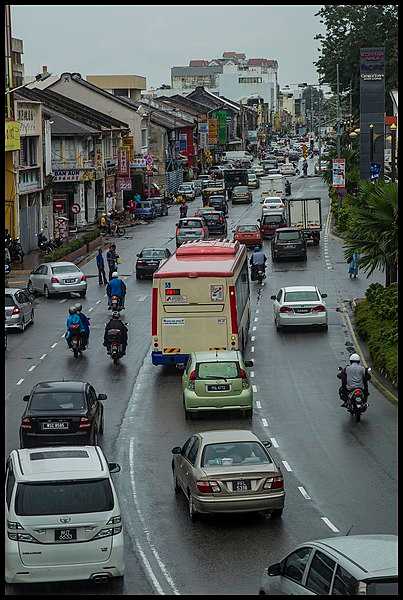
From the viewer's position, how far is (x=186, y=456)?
758 inches

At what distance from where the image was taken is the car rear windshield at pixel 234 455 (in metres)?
18.2

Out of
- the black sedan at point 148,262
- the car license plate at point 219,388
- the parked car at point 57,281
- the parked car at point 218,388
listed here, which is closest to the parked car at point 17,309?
the parked car at point 57,281

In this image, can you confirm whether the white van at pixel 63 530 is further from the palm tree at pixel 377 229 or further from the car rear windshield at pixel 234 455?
the palm tree at pixel 377 229

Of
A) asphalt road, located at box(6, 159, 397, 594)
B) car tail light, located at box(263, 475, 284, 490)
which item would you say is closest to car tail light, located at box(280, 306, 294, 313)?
asphalt road, located at box(6, 159, 397, 594)

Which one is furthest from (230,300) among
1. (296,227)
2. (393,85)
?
(393,85)

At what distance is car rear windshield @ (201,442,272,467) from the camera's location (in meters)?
18.2

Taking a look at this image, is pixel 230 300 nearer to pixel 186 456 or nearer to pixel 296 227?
pixel 186 456

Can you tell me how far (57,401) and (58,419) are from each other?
1.86 ft

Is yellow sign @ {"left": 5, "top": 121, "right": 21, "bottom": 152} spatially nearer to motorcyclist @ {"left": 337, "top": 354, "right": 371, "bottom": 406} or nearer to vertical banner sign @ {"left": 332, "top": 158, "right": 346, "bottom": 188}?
vertical banner sign @ {"left": 332, "top": 158, "right": 346, "bottom": 188}

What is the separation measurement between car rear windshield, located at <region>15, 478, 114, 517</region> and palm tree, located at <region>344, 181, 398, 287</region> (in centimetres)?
1925

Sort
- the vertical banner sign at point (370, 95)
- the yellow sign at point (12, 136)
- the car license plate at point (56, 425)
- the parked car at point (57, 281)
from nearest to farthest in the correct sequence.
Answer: the car license plate at point (56, 425) < the parked car at point (57, 281) < the yellow sign at point (12, 136) < the vertical banner sign at point (370, 95)

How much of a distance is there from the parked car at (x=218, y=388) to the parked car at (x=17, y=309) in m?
14.0
